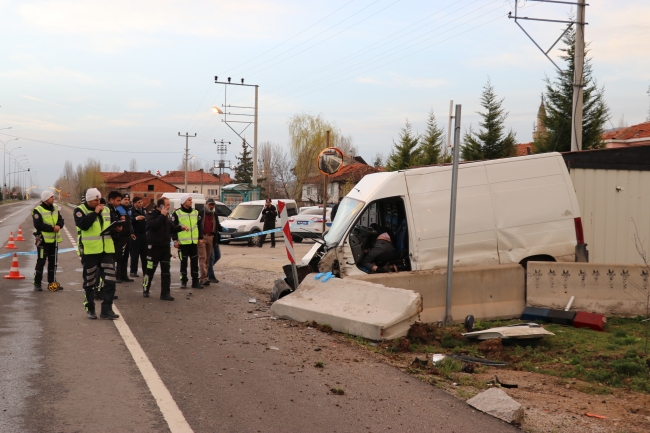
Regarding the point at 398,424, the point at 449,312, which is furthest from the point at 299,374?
the point at 449,312

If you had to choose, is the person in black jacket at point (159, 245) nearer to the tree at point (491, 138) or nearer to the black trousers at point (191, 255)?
the black trousers at point (191, 255)

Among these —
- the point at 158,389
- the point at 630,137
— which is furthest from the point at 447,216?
the point at 630,137

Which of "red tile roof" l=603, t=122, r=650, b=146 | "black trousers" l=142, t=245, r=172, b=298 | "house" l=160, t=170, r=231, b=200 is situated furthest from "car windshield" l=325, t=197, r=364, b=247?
"house" l=160, t=170, r=231, b=200

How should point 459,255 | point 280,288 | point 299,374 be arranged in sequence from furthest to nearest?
point 280,288
point 459,255
point 299,374

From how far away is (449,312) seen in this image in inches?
360

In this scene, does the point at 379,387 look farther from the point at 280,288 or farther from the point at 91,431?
the point at 280,288

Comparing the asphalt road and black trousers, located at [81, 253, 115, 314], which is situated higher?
black trousers, located at [81, 253, 115, 314]

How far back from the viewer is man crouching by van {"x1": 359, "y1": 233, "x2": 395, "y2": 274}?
33.4 ft

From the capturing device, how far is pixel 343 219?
1052cm

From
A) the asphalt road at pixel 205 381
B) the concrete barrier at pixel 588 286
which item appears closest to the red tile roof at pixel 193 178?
the concrete barrier at pixel 588 286

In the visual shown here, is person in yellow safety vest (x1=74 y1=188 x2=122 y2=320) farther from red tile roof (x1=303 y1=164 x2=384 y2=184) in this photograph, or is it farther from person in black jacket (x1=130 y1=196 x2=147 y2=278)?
red tile roof (x1=303 y1=164 x2=384 y2=184)

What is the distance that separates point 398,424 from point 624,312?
6090 millimetres

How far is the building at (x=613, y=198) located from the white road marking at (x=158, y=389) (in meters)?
8.19

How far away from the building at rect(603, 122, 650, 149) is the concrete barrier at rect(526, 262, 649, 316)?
93.0 feet
